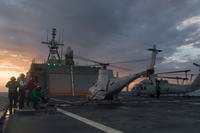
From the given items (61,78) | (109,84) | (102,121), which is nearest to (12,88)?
(102,121)

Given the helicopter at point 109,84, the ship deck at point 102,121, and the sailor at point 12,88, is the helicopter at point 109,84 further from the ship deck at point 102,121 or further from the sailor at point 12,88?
the sailor at point 12,88

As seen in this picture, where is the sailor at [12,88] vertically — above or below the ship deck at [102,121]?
above

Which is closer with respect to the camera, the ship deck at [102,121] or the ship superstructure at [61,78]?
the ship deck at [102,121]

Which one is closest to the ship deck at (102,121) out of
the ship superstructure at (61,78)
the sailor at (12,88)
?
the sailor at (12,88)

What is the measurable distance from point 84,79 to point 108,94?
26.3 metres

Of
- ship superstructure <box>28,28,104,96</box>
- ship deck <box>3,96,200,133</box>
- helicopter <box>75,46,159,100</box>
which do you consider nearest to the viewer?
ship deck <box>3,96,200,133</box>

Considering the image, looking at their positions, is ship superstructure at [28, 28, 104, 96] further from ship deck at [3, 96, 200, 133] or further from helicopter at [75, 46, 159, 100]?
ship deck at [3, 96, 200, 133]

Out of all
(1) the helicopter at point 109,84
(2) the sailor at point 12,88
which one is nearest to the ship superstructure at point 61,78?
(1) the helicopter at point 109,84

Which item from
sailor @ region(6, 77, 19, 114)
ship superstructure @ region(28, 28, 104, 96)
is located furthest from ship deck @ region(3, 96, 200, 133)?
ship superstructure @ region(28, 28, 104, 96)

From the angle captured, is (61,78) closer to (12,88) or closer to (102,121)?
(12,88)

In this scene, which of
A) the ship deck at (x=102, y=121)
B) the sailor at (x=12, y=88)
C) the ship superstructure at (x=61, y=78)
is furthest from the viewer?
the ship superstructure at (x=61, y=78)

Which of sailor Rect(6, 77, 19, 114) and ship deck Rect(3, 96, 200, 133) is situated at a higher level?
sailor Rect(6, 77, 19, 114)

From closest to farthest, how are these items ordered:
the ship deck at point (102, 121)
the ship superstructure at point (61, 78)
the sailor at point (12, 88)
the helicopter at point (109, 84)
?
the ship deck at point (102, 121)
the sailor at point (12, 88)
the helicopter at point (109, 84)
the ship superstructure at point (61, 78)

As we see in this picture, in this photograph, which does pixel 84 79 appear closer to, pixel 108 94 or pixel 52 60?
pixel 52 60
